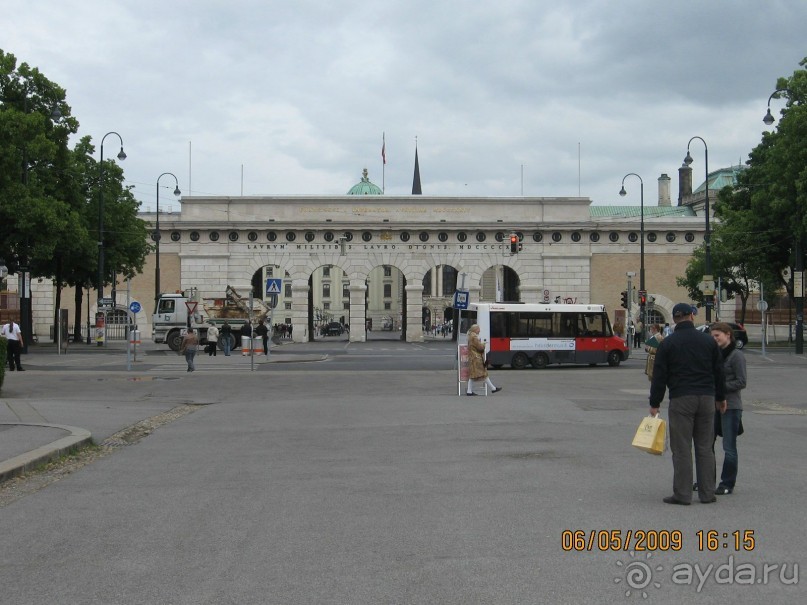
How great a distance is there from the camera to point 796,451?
41.9 ft

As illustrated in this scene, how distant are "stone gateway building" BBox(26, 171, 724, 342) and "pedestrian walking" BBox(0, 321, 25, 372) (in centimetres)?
3887

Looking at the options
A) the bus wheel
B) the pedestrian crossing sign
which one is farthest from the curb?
the bus wheel

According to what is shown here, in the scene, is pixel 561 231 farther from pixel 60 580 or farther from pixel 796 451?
pixel 60 580

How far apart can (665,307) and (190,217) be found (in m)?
36.4

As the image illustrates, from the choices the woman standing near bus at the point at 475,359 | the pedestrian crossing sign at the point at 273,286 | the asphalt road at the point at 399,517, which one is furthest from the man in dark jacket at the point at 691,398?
the pedestrian crossing sign at the point at 273,286

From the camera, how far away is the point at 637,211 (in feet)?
364

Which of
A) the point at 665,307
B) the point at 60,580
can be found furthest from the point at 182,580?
the point at 665,307

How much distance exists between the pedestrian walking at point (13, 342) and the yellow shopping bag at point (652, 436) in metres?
25.3

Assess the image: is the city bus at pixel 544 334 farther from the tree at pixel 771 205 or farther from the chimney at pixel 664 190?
the chimney at pixel 664 190

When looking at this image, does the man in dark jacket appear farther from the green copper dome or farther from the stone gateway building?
the green copper dome

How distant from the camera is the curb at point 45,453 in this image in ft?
34.8

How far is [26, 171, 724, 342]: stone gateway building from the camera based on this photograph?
71688 millimetres

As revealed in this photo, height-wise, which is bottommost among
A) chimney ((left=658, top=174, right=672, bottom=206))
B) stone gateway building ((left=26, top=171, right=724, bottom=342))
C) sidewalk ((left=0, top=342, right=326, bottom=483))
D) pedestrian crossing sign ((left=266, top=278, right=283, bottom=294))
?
sidewalk ((left=0, top=342, right=326, bottom=483))

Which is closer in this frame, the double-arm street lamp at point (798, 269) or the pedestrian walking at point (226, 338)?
the double-arm street lamp at point (798, 269)
